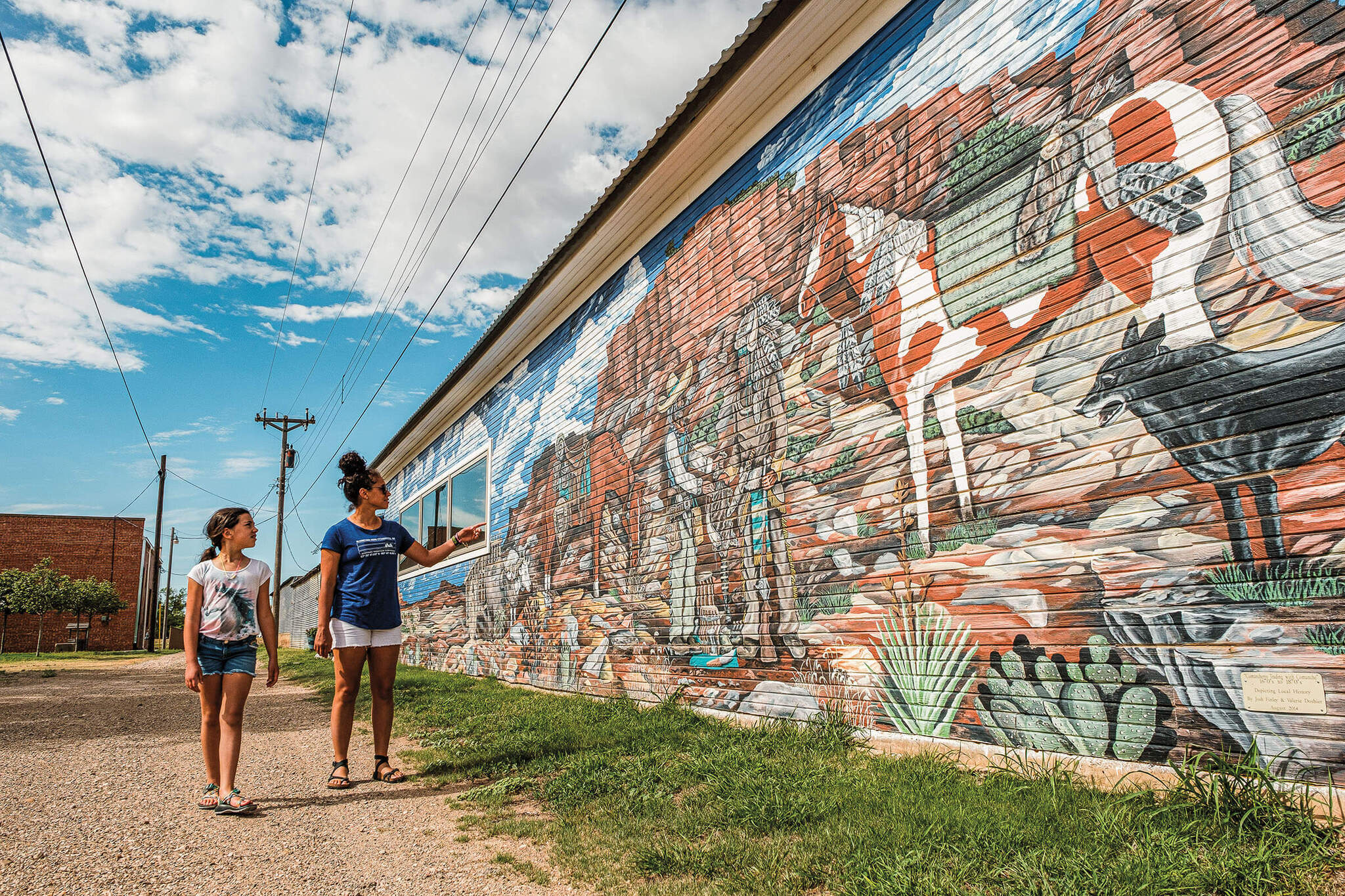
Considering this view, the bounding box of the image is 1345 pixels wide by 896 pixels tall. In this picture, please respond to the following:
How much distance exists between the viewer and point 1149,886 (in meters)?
2.21

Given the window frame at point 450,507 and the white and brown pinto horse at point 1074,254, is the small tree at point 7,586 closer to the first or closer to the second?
the window frame at point 450,507

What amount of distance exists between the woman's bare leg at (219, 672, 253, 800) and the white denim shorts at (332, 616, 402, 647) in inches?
24.2

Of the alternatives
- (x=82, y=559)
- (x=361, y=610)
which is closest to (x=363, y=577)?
(x=361, y=610)

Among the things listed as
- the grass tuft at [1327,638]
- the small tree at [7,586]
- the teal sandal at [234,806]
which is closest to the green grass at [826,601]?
the grass tuft at [1327,638]

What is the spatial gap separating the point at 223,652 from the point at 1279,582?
16.3 feet

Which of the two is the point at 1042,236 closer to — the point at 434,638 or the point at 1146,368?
the point at 1146,368

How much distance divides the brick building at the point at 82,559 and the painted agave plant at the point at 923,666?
54.4m

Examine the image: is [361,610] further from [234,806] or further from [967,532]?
[967,532]

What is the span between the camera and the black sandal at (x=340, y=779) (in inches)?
181

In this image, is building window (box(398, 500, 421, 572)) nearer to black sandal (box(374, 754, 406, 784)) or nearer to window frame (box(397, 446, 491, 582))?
window frame (box(397, 446, 491, 582))

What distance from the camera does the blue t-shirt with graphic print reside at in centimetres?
482

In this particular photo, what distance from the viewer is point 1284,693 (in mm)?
2904

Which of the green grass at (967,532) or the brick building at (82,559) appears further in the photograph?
the brick building at (82,559)

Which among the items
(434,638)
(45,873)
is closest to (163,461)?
(434,638)
